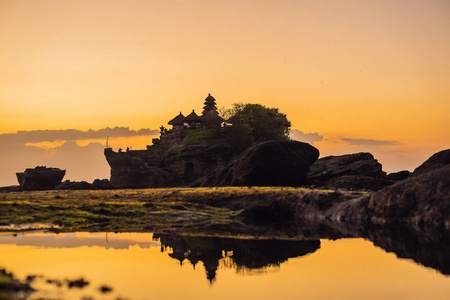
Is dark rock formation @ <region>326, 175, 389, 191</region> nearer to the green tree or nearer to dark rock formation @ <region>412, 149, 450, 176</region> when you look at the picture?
dark rock formation @ <region>412, 149, 450, 176</region>

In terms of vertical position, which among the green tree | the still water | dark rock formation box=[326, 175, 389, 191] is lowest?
the still water

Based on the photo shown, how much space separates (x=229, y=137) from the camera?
95688mm

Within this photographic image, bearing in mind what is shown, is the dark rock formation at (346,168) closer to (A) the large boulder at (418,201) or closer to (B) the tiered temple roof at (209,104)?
(A) the large boulder at (418,201)

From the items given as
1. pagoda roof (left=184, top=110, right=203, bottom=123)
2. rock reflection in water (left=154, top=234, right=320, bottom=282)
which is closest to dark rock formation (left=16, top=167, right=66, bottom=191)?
pagoda roof (left=184, top=110, right=203, bottom=123)

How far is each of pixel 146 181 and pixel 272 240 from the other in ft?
273

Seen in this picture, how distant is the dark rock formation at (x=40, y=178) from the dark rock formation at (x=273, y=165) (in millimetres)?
49558

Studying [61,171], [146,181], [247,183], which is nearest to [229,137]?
[146,181]

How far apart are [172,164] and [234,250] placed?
8575cm

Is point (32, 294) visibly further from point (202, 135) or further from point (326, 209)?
point (202, 135)

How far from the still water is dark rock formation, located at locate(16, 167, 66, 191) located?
239 feet

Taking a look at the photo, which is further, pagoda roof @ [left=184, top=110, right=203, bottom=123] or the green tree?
pagoda roof @ [left=184, top=110, right=203, bottom=123]

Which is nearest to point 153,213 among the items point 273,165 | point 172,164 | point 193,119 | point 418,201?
point 418,201

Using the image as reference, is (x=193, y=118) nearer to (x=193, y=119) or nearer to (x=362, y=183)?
(x=193, y=119)

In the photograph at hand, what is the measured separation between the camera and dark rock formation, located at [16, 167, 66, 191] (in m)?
87.9
